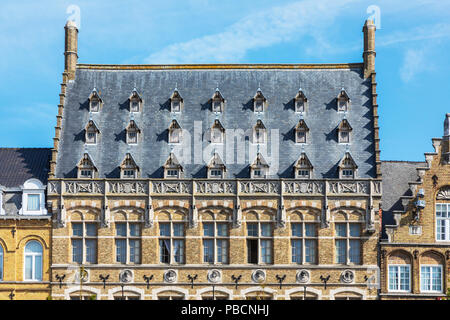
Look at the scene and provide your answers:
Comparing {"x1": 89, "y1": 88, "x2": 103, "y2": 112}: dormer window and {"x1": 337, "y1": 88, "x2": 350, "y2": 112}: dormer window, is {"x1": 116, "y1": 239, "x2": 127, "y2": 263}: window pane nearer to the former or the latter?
{"x1": 89, "y1": 88, "x2": 103, "y2": 112}: dormer window

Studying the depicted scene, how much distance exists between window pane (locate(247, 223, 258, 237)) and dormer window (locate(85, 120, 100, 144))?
37.4ft

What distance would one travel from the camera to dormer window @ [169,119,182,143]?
49000 mm

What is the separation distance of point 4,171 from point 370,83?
24893 mm

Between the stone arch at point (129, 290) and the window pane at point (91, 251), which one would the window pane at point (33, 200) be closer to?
the window pane at point (91, 251)

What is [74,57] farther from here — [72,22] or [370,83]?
[370,83]

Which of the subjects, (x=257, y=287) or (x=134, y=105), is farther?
(x=134, y=105)

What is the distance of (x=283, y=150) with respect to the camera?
48719mm

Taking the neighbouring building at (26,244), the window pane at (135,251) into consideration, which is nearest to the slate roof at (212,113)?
the neighbouring building at (26,244)

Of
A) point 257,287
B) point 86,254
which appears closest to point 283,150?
point 257,287

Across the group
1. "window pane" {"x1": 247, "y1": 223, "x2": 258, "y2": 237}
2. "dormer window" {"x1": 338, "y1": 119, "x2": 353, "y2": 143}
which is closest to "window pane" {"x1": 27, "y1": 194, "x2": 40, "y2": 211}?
"window pane" {"x1": 247, "y1": 223, "x2": 258, "y2": 237}

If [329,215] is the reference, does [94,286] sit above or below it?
below

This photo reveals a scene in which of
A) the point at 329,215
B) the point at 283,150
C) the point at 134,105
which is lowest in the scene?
the point at 329,215

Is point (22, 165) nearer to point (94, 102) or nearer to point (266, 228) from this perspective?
point (94, 102)

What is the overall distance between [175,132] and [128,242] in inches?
304
